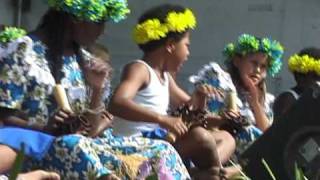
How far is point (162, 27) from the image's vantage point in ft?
19.7

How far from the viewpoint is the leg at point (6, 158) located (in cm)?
Answer: 451

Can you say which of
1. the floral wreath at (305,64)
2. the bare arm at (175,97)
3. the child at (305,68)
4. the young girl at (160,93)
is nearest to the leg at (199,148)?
the young girl at (160,93)

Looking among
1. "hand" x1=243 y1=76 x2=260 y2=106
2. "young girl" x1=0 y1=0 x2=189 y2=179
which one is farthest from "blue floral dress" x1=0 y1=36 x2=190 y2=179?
"hand" x1=243 y1=76 x2=260 y2=106

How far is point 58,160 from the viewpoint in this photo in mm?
4812

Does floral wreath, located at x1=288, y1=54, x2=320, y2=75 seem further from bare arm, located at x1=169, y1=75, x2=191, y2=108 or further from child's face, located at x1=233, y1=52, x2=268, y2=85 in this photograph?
bare arm, located at x1=169, y1=75, x2=191, y2=108

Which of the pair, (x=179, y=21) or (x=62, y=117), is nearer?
(x=62, y=117)

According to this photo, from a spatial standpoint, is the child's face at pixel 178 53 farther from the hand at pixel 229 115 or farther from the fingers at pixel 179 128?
the fingers at pixel 179 128

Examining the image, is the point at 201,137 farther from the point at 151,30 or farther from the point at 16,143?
the point at 16,143

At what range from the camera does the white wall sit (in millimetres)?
10781

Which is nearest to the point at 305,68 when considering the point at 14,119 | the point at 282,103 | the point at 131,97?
the point at 282,103

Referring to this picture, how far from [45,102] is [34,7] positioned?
612cm

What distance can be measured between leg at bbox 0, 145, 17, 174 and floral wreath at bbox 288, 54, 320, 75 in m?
3.84

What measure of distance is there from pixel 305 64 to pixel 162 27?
2249 mm

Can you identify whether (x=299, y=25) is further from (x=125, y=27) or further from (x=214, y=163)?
(x=214, y=163)
